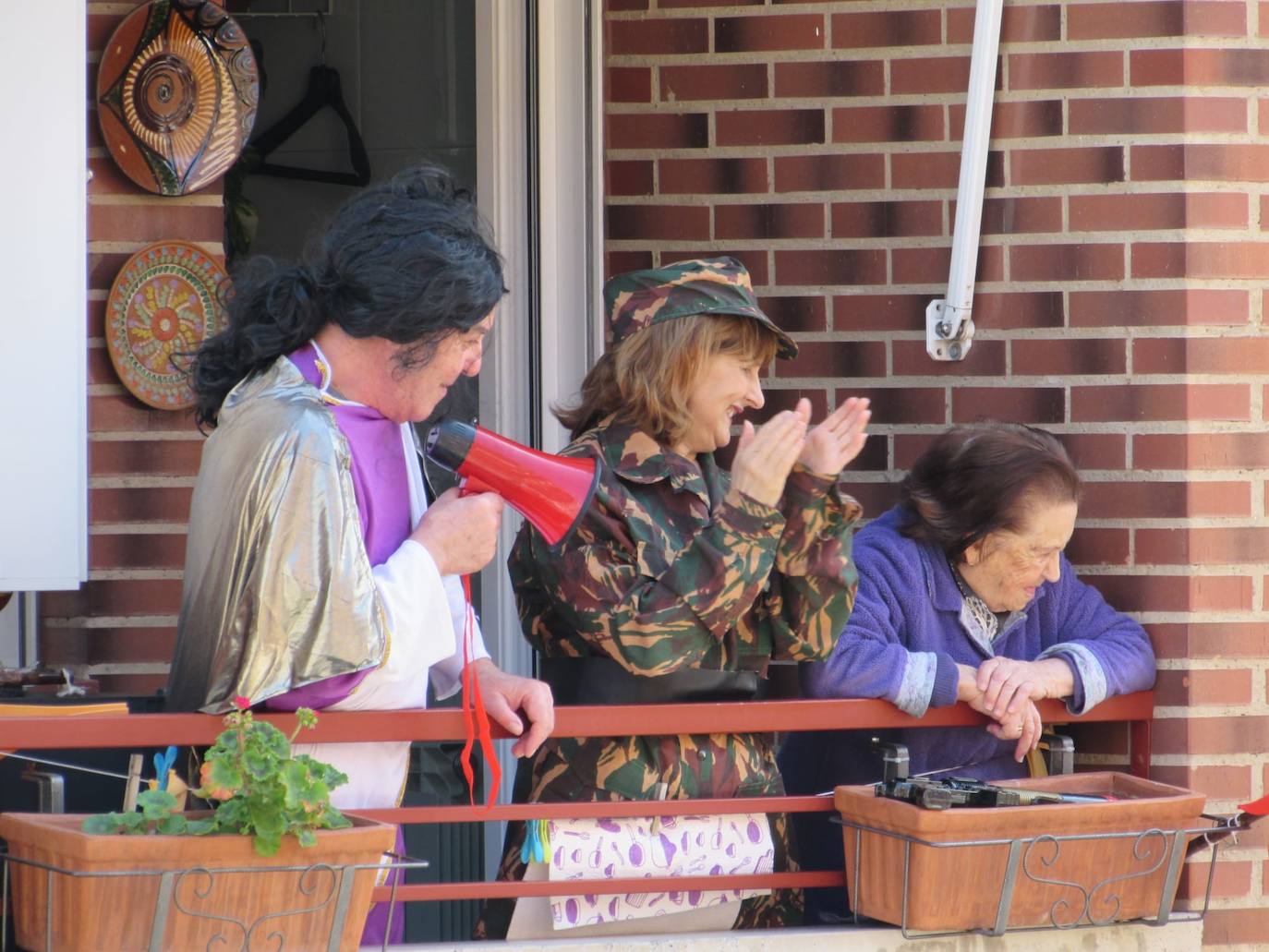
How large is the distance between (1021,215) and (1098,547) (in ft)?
2.35

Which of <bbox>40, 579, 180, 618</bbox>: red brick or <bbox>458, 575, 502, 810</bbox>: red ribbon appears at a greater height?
<bbox>40, 579, 180, 618</bbox>: red brick

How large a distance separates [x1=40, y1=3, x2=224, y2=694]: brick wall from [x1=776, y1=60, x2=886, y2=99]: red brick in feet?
4.37

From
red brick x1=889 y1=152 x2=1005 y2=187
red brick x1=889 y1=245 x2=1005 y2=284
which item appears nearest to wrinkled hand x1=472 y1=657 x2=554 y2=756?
red brick x1=889 y1=245 x2=1005 y2=284

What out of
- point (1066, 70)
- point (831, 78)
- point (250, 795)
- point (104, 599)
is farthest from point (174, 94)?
point (250, 795)

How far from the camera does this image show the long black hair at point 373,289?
2.81 meters

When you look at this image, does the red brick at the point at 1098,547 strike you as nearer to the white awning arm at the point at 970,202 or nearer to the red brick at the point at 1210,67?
the white awning arm at the point at 970,202

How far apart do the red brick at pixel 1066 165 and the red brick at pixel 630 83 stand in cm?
90

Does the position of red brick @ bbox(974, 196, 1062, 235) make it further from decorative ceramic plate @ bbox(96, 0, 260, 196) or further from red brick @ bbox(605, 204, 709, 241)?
decorative ceramic plate @ bbox(96, 0, 260, 196)

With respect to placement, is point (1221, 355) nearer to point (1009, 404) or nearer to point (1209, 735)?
point (1009, 404)

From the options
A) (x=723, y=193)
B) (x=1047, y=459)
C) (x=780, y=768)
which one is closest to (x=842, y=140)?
(x=723, y=193)

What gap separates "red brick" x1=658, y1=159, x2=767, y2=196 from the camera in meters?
4.12

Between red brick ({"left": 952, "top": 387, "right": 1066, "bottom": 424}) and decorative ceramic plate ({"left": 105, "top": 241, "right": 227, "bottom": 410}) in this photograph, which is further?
decorative ceramic plate ({"left": 105, "top": 241, "right": 227, "bottom": 410})

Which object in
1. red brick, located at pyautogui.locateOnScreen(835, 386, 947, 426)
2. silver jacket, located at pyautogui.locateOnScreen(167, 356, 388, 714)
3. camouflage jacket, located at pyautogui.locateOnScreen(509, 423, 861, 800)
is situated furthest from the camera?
red brick, located at pyautogui.locateOnScreen(835, 386, 947, 426)

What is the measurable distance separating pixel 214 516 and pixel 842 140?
6.30 feet
